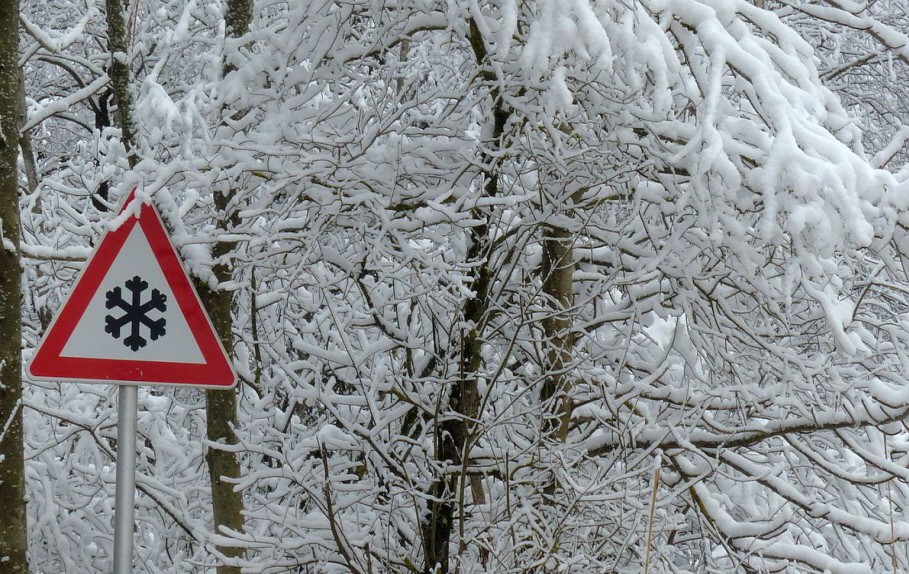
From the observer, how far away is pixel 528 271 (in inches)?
159

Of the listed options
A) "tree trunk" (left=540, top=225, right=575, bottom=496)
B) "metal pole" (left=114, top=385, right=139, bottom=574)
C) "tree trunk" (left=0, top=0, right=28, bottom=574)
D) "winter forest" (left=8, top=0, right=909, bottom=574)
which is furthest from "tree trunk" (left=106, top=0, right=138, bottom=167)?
"metal pole" (left=114, top=385, right=139, bottom=574)

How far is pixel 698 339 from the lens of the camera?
12.6ft

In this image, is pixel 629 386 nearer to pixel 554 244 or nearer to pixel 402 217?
pixel 554 244

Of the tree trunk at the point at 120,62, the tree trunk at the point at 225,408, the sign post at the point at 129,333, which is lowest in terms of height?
the tree trunk at the point at 225,408

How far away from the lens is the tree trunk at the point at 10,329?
3371 millimetres

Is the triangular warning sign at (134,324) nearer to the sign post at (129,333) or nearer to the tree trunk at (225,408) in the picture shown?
the sign post at (129,333)

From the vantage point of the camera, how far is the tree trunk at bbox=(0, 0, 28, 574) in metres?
3.37

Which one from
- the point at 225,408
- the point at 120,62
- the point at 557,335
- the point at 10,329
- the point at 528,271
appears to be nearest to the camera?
the point at 10,329

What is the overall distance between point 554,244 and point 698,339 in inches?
34.8

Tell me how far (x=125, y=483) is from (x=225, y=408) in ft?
5.57

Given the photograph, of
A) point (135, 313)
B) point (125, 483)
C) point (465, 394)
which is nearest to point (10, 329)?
point (135, 313)

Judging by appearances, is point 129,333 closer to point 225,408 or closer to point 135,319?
point 135,319

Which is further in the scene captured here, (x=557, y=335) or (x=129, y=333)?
(x=557, y=335)

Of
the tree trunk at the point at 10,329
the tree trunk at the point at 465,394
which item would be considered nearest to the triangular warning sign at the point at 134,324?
the tree trunk at the point at 10,329
